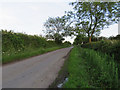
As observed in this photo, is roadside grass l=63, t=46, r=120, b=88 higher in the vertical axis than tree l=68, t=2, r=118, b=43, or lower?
lower

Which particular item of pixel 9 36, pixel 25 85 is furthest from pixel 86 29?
pixel 25 85

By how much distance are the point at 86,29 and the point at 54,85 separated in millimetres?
16863

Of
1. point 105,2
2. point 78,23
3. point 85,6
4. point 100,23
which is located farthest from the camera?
point 78,23

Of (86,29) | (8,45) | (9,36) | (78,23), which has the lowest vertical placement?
(8,45)

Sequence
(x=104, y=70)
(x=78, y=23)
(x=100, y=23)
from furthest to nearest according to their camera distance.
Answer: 1. (x=78, y=23)
2. (x=100, y=23)
3. (x=104, y=70)

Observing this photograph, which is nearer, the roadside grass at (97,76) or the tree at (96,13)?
the roadside grass at (97,76)

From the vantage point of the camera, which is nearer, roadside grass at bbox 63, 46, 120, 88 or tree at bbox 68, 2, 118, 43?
roadside grass at bbox 63, 46, 120, 88

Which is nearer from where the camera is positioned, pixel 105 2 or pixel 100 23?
pixel 105 2

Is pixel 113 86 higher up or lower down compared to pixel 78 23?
lower down

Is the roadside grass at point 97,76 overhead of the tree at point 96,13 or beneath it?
beneath

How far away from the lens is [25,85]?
281 centimetres

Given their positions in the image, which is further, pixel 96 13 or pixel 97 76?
pixel 96 13

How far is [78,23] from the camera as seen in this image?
55.9ft

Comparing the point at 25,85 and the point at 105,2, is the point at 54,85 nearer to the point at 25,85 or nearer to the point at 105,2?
the point at 25,85
